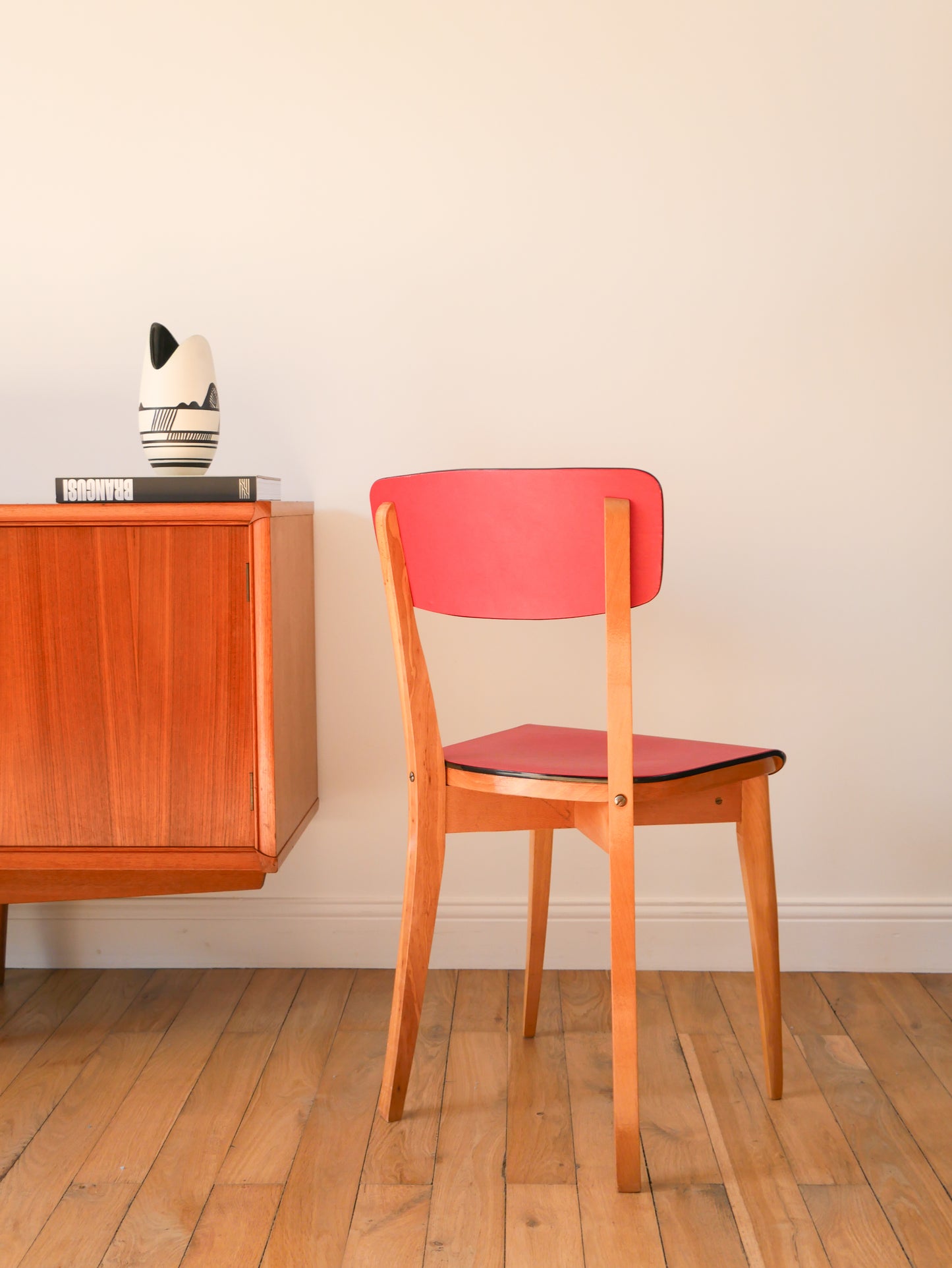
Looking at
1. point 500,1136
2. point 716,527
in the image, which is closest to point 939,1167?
point 500,1136

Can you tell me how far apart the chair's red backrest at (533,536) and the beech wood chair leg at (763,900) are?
0.37 metres

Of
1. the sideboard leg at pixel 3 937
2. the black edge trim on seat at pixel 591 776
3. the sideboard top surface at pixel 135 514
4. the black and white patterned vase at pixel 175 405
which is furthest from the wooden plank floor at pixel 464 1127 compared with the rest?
the black and white patterned vase at pixel 175 405

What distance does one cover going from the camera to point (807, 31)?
72.0 inches

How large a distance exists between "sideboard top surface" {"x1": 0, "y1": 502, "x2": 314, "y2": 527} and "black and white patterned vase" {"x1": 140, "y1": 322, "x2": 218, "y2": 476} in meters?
0.15

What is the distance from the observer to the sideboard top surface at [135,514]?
1.55m

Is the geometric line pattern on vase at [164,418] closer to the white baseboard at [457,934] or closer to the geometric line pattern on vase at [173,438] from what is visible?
the geometric line pattern on vase at [173,438]

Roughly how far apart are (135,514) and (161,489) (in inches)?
2.6

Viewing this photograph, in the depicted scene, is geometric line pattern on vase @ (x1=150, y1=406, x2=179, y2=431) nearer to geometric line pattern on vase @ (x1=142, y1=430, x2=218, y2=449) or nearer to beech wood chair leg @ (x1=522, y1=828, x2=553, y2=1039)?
geometric line pattern on vase @ (x1=142, y1=430, x2=218, y2=449)

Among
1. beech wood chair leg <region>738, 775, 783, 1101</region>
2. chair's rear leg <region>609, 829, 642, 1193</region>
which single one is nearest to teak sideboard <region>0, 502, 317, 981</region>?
chair's rear leg <region>609, 829, 642, 1193</region>

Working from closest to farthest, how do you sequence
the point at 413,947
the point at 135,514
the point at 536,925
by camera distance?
the point at 413,947 < the point at 135,514 < the point at 536,925

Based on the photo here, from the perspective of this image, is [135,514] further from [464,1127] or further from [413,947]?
[464,1127]

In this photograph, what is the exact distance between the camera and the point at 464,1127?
4.69 feet

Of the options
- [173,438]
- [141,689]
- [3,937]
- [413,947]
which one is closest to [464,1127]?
[413,947]

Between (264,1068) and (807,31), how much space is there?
1.94 meters
